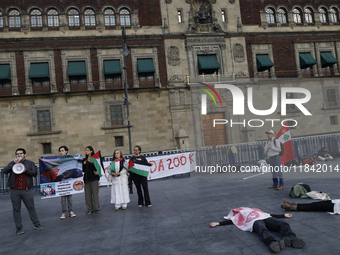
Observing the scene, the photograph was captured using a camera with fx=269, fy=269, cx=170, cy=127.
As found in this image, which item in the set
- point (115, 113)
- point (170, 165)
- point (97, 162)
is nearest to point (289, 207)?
point (97, 162)

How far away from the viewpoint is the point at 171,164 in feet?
48.1

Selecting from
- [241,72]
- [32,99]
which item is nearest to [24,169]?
[32,99]

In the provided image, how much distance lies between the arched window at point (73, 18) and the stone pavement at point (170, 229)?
1977 cm

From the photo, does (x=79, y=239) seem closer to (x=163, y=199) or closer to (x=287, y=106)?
(x=163, y=199)

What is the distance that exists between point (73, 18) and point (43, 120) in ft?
32.1

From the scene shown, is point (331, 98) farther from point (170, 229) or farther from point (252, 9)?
point (252, 9)

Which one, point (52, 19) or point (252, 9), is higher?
point (252, 9)

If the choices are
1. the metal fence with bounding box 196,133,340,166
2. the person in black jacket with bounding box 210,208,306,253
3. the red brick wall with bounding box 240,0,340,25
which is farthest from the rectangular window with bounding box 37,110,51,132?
the person in black jacket with bounding box 210,208,306,253

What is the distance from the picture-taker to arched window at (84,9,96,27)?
25.1m

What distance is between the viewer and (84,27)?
24828 mm

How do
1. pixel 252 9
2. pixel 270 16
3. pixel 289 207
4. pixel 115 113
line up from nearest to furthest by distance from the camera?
1. pixel 289 207
2. pixel 115 113
3. pixel 252 9
4. pixel 270 16

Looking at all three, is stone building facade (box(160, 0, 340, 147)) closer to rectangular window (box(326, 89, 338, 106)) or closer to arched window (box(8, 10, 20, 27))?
arched window (box(8, 10, 20, 27))

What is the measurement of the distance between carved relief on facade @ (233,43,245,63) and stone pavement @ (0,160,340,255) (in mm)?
19333

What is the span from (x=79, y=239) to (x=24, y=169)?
232 cm
